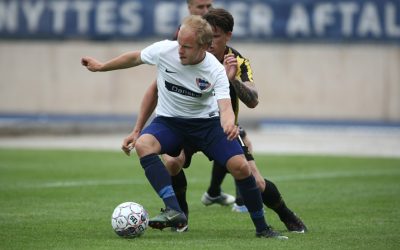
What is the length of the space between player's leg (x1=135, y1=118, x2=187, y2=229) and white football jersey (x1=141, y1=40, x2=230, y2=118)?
0.22 meters

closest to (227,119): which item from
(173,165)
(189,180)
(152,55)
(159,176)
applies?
(159,176)

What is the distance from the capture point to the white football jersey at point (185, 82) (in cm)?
816

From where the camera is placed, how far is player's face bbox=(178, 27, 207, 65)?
315 inches

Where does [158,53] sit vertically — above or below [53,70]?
above

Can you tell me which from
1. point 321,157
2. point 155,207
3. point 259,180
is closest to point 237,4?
point 321,157

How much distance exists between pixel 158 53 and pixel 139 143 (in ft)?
2.59

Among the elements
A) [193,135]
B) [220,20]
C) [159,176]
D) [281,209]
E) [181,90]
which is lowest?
[281,209]

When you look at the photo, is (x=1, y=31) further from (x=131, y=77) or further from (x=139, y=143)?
(x=139, y=143)

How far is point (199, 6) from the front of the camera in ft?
34.2

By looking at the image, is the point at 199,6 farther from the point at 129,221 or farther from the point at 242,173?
the point at 129,221

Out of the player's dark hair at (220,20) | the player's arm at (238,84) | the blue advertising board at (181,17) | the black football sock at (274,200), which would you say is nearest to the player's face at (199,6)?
the player's dark hair at (220,20)

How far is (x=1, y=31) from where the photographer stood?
83.4ft

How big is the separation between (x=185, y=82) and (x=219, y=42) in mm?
773

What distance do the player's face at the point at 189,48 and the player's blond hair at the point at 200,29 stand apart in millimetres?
33
